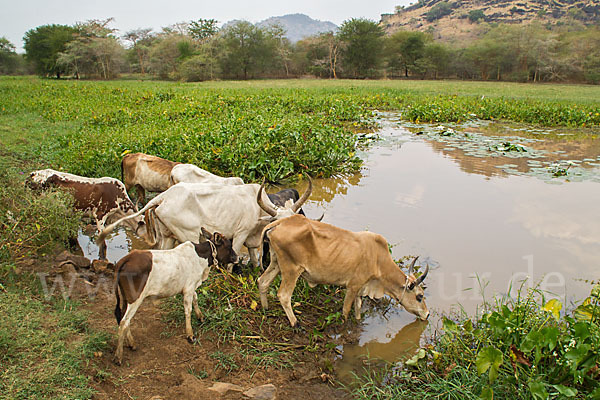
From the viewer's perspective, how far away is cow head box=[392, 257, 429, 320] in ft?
13.7

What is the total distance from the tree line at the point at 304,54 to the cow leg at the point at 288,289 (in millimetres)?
46871

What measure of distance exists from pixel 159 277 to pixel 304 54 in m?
60.5

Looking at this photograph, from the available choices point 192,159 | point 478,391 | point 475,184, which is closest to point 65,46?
point 192,159

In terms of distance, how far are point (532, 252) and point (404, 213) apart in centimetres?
210

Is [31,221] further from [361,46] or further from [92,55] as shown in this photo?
[361,46]

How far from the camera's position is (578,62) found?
42.0 m

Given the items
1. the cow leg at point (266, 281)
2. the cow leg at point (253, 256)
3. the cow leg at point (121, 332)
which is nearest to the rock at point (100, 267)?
the cow leg at point (121, 332)

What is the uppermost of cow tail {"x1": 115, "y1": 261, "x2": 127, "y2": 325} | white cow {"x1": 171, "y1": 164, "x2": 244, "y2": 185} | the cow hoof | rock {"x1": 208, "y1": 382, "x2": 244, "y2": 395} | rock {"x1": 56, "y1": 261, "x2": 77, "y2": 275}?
white cow {"x1": 171, "y1": 164, "x2": 244, "y2": 185}

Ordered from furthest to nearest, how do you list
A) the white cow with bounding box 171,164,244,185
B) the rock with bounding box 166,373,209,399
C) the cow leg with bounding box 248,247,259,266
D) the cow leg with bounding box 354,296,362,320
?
the white cow with bounding box 171,164,244,185 < the cow leg with bounding box 248,247,259,266 < the cow leg with bounding box 354,296,362,320 < the rock with bounding box 166,373,209,399

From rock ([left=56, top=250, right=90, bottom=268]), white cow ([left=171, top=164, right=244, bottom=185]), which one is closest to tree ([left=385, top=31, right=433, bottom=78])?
white cow ([left=171, top=164, right=244, bottom=185])

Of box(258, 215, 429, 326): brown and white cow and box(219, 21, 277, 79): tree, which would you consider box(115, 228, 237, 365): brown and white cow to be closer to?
box(258, 215, 429, 326): brown and white cow

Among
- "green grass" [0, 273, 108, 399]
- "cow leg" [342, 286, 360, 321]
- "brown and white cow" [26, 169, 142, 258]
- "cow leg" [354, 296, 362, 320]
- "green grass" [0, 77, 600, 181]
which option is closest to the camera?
"green grass" [0, 273, 108, 399]

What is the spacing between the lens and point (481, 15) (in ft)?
321

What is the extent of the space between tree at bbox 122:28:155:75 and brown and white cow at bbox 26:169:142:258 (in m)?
55.5
